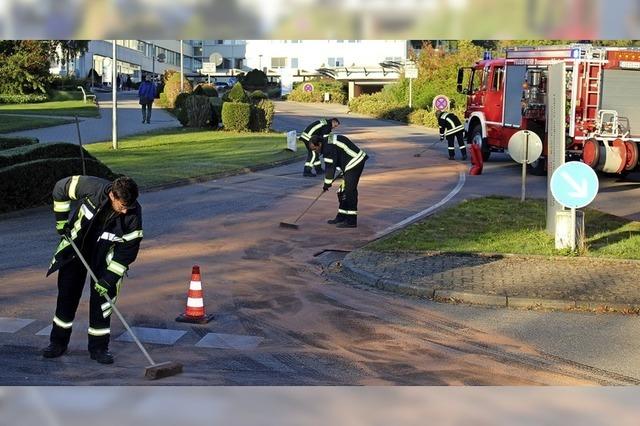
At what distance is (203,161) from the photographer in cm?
2338

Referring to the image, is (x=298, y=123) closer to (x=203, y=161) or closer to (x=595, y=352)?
(x=203, y=161)

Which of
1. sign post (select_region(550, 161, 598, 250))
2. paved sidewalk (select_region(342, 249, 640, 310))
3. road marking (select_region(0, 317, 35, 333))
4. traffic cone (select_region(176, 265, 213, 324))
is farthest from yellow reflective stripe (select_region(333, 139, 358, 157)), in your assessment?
road marking (select_region(0, 317, 35, 333))

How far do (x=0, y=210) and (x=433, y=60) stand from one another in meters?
42.5

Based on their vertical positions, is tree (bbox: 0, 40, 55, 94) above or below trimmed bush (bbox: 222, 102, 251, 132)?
above

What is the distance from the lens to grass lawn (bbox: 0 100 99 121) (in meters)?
41.1

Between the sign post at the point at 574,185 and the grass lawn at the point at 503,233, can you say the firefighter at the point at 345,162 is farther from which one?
the sign post at the point at 574,185

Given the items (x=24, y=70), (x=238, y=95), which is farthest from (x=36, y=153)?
(x=24, y=70)

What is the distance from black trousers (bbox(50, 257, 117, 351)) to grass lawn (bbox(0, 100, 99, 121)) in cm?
3329

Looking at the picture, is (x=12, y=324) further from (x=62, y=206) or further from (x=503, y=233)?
(x=503, y=233)

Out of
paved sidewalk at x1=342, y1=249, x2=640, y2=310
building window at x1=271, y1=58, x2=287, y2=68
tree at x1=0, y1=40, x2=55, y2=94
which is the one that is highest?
building window at x1=271, y1=58, x2=287, y2=68

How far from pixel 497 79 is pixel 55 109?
27.0 m

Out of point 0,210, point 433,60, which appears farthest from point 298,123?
point 0,210

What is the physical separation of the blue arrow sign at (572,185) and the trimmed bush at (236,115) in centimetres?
2503

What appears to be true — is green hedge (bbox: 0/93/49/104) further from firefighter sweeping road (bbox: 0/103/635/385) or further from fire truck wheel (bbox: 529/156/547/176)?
firefighter sweeping road (bbox: 0/103/635/385)
